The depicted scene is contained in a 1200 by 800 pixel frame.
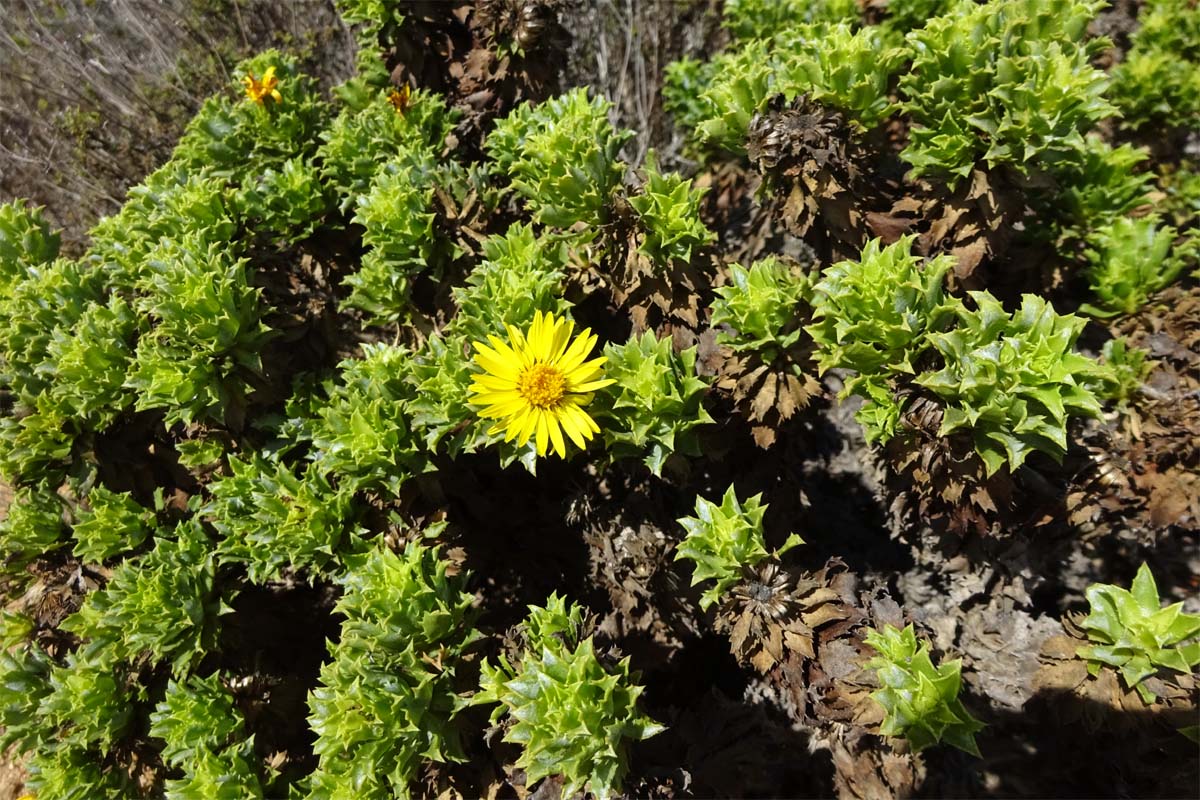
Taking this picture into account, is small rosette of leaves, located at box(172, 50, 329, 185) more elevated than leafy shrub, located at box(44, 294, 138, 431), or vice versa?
small rosette of leaves, located at box(172, 50, 329, 185)

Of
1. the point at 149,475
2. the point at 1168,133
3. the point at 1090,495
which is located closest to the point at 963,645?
the point at 1090,495

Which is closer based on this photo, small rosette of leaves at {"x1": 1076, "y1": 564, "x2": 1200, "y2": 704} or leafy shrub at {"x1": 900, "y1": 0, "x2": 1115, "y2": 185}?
small rosette of leaves at {"x1": 1076, "y1": 564, "x2": 1200, "y2": 704}

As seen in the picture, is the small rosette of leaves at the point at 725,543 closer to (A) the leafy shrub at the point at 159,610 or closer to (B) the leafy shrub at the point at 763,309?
(B) the leafy shrub at the point at 763,309

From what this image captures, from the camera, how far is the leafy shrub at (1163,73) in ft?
12.1

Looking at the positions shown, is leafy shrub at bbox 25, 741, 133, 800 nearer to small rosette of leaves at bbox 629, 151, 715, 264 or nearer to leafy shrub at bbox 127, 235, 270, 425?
leafy shrub at bbox 127, 235, 270, 425

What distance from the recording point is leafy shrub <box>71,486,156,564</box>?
2594 millimetres

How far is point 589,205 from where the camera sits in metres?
2.49

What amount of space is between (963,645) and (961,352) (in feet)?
5.31

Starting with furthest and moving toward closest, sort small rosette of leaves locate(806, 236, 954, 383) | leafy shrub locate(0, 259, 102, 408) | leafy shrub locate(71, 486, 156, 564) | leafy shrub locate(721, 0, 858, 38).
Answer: leafy shrub locate(721, 0, 858, 38) → leafy shrub locate(0, 259, 102, 408) → leafy shrub locate(71, 486, 156, 564) → small rosette of leaves locate(806, 236, 954, 383)

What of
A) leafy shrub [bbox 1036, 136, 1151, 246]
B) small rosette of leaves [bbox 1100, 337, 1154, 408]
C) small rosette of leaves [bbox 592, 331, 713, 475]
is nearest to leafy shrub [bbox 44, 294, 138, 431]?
small rosette of leaves [bbox 592, 331, 713, 475]

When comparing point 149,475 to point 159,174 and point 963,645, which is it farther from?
point 963,645

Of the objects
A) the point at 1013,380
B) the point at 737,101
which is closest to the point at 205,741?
the point at 1013,380

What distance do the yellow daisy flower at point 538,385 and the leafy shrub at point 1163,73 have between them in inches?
134

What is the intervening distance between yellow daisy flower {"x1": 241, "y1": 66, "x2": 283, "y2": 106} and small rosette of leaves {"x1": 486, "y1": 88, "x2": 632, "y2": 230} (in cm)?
132
